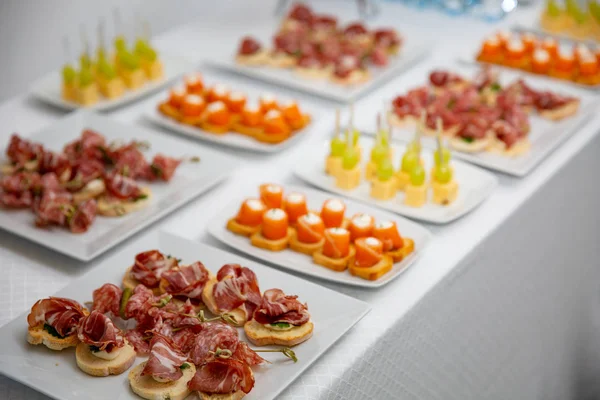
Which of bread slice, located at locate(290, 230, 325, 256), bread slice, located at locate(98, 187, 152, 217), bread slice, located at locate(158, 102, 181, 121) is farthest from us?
bread slice, located at locate(158, 102, 181, 121)

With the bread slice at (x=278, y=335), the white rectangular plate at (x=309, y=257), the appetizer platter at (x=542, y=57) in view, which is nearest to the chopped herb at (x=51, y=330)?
the bread slice at (x=278, y=335)

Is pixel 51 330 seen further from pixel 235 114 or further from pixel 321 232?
pixel 235 114

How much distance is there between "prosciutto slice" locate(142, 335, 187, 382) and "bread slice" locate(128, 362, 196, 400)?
0.01 metres

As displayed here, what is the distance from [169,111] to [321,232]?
851mm

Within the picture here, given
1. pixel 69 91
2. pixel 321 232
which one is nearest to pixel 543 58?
pixel 321 232

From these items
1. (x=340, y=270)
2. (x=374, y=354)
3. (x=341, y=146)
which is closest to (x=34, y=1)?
(x=341, y=146)

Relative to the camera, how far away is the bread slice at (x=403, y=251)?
A: 5.89 ft

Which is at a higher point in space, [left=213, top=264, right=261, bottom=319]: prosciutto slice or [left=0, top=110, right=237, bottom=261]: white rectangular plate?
[left=213, top=264, right=261, bottom=319]: prosciutto slice

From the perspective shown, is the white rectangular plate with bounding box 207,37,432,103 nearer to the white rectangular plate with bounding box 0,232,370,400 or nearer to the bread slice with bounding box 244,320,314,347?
the white rectangular plate with bounding box 0,232,370,400

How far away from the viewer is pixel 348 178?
2.11 meters

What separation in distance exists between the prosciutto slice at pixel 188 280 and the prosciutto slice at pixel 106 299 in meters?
0.10

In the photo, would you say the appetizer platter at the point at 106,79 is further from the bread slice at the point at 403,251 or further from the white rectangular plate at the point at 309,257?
the bread slice at the point at 403,251

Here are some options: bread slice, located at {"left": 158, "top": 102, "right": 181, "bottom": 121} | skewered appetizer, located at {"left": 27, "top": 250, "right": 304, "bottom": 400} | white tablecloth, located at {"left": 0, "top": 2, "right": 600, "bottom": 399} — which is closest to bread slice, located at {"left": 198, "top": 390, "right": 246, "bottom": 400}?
skewered appetizer, located at {"left": 27, "top": 250, "right": 304, "bottom": 400}

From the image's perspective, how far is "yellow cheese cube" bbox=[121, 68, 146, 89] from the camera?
2674 millimetres
